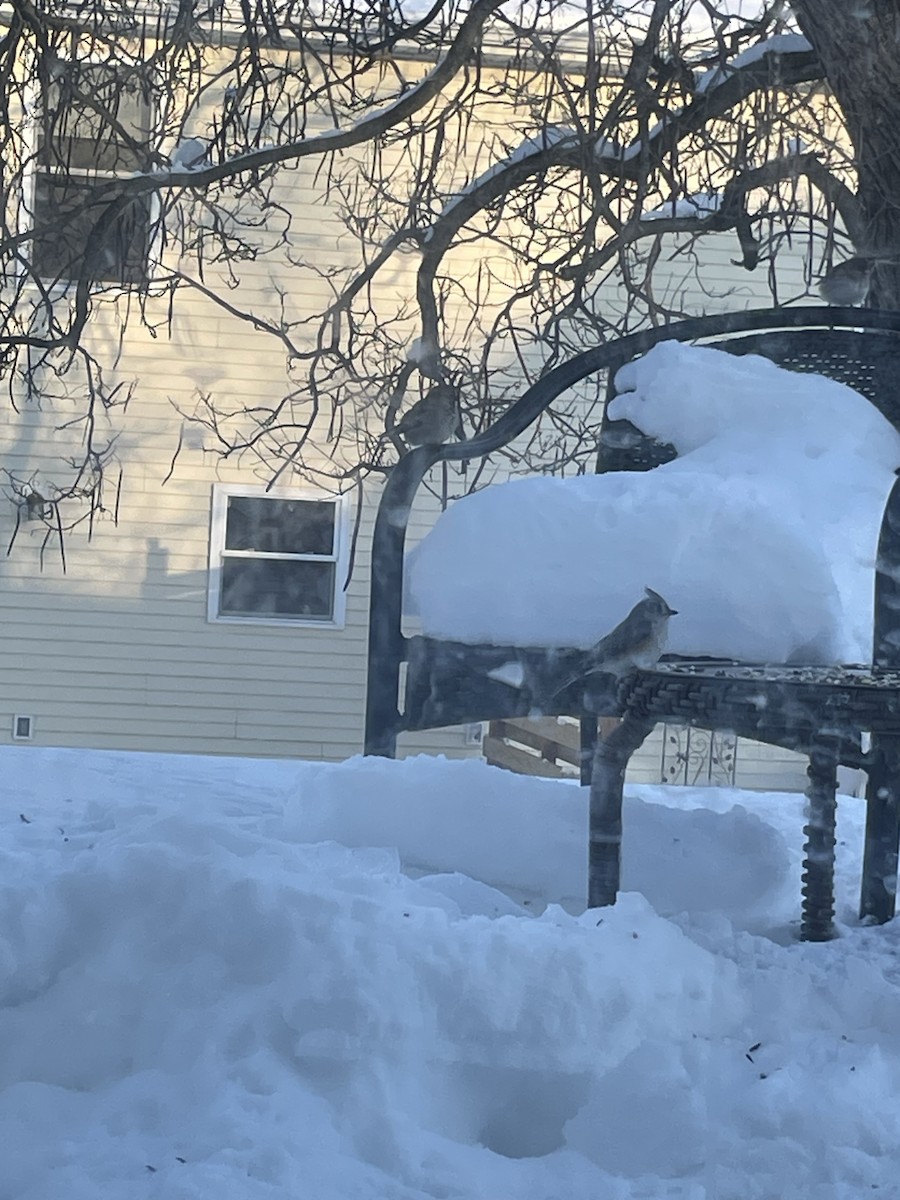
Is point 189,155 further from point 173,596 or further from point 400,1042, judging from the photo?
point 173,596

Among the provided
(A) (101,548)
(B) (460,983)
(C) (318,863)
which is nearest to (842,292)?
(C) (318,863)

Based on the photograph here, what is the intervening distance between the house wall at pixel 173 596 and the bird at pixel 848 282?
3.64 m

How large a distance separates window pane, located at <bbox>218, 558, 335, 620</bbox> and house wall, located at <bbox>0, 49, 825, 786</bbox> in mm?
130

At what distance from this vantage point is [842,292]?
11.2ft

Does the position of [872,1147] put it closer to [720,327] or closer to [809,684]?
[809,684]

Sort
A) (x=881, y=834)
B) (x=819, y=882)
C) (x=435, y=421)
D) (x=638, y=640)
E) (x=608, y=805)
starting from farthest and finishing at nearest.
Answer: (x=435, y=421), (x=881, y=834), (x=819, y=882), (x=608, y=805), (x=638, y=640)

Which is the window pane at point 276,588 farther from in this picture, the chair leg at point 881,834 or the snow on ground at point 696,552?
the chair leg at point 881,834

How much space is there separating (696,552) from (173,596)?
5443 millimetres

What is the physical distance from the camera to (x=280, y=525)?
734 cm

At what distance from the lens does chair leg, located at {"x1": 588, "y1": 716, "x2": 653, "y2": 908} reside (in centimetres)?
178

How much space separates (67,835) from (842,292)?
2393mm

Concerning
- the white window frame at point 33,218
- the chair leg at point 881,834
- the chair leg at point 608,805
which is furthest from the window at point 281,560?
the chair leg at point 608,805

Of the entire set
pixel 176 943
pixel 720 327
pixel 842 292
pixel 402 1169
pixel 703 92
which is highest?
pixel 703 92

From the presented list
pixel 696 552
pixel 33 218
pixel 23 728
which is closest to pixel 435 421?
pixel 696 552
